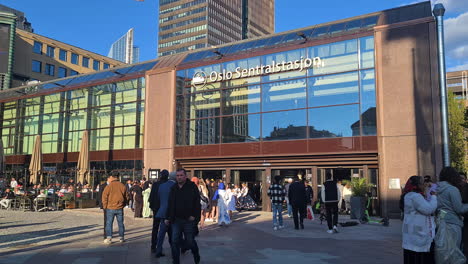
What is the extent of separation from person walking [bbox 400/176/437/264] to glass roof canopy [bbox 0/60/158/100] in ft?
74.2

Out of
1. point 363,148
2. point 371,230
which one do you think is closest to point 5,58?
point 363,148

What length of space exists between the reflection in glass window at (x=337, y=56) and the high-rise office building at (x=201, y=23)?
10751cm

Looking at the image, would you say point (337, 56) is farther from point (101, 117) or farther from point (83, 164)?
point (101, 117)

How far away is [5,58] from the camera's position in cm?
4684

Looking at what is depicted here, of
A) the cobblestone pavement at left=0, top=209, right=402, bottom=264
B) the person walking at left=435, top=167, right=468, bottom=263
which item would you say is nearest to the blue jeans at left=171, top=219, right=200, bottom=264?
the cobblestone pavement at left=0, top=209, right=402, bottom=264

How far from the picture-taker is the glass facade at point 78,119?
2720 cm

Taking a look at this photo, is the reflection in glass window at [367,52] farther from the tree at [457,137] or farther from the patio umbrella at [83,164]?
the tree at [457,137]

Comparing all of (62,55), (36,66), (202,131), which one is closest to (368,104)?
(202,131)

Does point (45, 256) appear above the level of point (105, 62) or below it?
below

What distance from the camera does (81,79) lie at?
30969 millimetres

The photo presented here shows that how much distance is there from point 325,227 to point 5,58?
147 feet

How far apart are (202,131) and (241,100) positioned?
2.94 meters

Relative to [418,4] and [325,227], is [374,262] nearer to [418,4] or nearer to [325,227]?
[325,227]

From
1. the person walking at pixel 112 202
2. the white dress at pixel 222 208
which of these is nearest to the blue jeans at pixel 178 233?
the person walking at pixel 112 202
